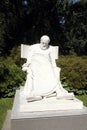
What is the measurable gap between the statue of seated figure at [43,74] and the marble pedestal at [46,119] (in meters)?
0.35

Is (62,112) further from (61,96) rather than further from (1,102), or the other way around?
(1,102)

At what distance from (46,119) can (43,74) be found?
47.4 inches

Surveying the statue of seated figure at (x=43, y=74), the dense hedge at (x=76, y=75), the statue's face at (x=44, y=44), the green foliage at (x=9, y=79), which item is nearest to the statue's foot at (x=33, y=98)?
the statue of seated figure at (x=43, y=74)

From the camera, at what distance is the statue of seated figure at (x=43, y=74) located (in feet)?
20.4

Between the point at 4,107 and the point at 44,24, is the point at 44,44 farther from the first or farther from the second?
the point at 44,24

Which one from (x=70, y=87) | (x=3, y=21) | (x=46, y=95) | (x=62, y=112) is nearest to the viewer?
(x=62, y=112)

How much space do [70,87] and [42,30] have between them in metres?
6.52

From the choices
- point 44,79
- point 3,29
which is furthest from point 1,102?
point 3,29

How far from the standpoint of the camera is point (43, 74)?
256 inches

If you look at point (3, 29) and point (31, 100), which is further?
point (3, 29)

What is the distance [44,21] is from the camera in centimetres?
1819

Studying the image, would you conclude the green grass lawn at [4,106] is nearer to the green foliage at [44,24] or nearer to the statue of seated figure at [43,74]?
the statue of seated figure at [43,74]

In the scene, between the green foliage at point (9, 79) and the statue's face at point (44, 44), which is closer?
the statue's face at point (44, 44)

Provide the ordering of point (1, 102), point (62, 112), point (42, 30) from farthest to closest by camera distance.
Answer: point (42, 30), point (1, 102), point (62, 112)
